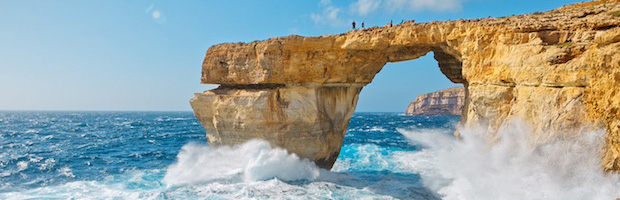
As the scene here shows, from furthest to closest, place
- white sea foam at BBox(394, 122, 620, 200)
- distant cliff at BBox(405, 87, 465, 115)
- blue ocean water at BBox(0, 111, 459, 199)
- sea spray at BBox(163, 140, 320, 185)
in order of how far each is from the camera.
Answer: distant cliff at BBox(405, 87, 465, 115)
sea spray at BBox(163, 140, 320, 185)
blue ocean water at BBox(0, 111, 459, 199)
white sea foam at BBox(394, 122, 620, 200)

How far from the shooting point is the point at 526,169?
10000 mm

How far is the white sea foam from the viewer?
8.96m

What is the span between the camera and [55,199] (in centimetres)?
1273

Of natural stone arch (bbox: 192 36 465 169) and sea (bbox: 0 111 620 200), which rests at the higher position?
natural stone arch (bbox: 192 36 465 169)

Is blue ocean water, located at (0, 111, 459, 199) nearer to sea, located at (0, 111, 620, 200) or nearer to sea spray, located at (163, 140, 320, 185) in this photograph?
sea, located at (0, 111, 620, 200)

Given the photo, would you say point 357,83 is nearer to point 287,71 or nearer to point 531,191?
point 287,71

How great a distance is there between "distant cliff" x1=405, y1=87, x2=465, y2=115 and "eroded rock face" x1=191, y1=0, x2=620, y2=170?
96.1 meters

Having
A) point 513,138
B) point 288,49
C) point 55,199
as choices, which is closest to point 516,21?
point 513,138

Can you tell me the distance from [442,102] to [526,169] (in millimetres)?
107412

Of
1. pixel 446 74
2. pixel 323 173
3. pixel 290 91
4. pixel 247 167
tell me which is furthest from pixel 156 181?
pixel 446 74

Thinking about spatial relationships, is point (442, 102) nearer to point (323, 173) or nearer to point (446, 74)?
→ point (446, 74)

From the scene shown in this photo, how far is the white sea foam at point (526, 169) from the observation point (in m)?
8.96

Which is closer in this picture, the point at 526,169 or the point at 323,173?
the point at 526,169

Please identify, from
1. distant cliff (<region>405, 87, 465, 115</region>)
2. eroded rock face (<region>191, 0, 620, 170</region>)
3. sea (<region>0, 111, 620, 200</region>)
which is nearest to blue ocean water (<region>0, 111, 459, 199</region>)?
sea (<region>0, 111, 620, 200</region>)
